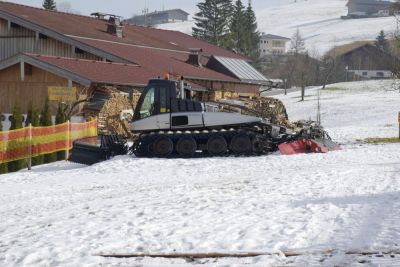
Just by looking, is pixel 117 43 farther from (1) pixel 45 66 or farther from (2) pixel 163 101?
(2) pixel 163 101

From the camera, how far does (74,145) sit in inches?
765

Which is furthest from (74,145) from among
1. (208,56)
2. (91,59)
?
(208,56)

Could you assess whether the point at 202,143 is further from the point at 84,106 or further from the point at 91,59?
the point at 91,59

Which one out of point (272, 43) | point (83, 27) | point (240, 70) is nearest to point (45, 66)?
point (83, 27)

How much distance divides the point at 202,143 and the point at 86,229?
11509 mm

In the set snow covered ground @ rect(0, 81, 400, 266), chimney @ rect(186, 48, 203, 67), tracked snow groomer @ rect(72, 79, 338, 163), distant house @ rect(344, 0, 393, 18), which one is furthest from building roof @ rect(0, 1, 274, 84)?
distant house @ rect(344, 0, 393, 18)

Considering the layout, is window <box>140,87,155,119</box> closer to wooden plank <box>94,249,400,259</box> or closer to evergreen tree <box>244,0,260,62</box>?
wooden plank <box>94,249,400,259</box>

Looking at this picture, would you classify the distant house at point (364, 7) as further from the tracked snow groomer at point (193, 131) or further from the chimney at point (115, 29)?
the tracked snow groomer at point (193, 131)

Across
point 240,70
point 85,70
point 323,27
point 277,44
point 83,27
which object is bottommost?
point 85,70

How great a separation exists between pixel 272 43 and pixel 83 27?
121 metres

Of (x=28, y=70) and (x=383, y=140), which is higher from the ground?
(x=28, y=70)

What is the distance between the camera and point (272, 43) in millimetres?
158125

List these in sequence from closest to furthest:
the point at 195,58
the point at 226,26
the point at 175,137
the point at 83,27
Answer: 1. the point at 175,137
2. the point at 83,27
3. the point at 195,58
4. the point at 226,26

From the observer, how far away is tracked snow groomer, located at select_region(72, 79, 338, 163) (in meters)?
20.3
